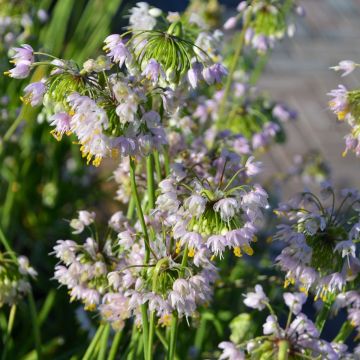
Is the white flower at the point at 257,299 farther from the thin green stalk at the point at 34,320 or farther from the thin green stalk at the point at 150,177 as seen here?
the thin green stalk at the point at 34,320

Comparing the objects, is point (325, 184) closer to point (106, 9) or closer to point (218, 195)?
point (218, 195)

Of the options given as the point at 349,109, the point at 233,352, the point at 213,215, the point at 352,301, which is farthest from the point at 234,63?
the point at 233,352

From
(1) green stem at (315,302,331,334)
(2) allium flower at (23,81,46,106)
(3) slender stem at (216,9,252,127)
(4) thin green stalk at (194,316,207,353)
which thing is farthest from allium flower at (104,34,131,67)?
(4) thin green stalk at (194,316,207,353)

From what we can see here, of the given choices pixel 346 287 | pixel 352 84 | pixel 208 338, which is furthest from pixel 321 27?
pixel 346 287

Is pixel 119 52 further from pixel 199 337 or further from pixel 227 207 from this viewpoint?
pixel 199 337

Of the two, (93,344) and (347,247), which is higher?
(347,247)

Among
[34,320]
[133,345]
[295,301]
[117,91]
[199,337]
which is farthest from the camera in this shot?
[199,337]
